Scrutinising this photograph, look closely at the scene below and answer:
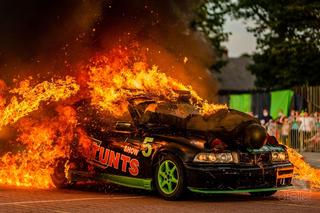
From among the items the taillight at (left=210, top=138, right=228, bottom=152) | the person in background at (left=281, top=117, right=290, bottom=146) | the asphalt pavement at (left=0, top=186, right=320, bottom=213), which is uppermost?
the person in background at (left=281, top=117, right=290, bottom=146)

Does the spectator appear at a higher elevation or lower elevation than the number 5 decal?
higher

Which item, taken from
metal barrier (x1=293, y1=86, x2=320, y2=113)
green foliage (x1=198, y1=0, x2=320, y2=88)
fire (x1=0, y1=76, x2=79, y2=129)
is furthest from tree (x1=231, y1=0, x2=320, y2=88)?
fire (x1=0, y1=76, x2=79, y2=129)

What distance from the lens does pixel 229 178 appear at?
8.80 meters

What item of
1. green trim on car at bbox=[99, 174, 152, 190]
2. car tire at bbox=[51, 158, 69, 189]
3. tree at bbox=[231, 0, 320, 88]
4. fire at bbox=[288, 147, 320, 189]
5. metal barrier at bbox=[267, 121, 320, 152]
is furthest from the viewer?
tree at bbox=[231, 0, 320, 88]

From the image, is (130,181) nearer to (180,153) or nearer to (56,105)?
(180,153)

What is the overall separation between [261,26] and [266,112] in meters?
14.8

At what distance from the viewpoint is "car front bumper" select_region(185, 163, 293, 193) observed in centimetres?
871

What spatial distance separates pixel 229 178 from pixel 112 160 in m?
1.91

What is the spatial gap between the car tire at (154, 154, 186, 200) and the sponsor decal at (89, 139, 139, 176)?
0.43 metres

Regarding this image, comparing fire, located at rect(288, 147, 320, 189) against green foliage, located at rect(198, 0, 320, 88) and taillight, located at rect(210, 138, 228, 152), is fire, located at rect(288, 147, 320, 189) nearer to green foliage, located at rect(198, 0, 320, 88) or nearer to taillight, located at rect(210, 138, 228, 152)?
taillight, located at rect(210, 138, 228, 152)

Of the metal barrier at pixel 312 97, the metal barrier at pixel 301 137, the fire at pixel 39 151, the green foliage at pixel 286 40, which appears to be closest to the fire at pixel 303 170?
the fire at pixel 39 151

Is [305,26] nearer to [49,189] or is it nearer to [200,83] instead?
[200,83]

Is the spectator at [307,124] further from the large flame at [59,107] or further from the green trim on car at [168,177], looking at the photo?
the green trim on car at [168,177]

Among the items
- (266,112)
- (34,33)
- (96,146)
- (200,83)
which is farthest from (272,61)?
(96,146)
